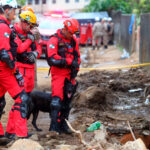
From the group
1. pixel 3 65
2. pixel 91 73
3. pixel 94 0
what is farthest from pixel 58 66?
pixel 94 0

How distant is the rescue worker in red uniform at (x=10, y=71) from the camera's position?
5.25m

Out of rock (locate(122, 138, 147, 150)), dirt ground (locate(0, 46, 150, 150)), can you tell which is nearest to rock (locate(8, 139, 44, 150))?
dirt ground (locate(0, 46, 150, 150))

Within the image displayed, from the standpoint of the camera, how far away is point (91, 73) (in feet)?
43.5

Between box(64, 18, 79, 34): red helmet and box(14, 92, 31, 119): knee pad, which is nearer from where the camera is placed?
box(14, 92, 31, 119): knee pad

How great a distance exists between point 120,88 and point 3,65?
553 centimetres

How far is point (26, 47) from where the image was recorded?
6.38m

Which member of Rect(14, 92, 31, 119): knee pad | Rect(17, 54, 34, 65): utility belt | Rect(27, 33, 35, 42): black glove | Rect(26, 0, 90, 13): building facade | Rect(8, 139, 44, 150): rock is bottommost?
Rect(26, 0, 90, 13): building facade

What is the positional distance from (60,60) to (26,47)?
2.10 feet

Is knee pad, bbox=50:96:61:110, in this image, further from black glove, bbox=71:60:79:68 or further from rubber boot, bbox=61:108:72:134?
black glove, bbox=71:60:79:68

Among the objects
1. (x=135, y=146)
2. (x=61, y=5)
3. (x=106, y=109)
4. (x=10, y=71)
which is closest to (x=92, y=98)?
(x=106, y=109)

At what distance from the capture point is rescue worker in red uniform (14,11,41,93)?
20.9 ft

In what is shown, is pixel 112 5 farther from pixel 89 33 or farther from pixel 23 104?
pixel 23 104

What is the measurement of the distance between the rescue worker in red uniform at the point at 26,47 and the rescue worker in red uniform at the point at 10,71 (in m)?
0.85

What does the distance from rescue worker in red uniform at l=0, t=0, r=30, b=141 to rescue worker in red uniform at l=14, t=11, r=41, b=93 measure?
0.85 metres
